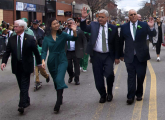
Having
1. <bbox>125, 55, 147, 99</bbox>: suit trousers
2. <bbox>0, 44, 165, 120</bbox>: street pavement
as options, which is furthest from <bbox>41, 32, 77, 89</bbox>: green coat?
<bbox>125, 55, 147, 99</bbox>: suit trousers

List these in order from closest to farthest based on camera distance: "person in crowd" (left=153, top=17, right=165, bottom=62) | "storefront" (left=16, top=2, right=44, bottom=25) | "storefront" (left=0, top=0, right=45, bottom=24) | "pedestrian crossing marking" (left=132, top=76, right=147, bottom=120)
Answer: "pedestrian crossing marking" (left=132, top=76, right=147, bottom=120) → "person in crowd" (left=153, top=17, right=165, bottom=62) → "storefront" (left=0, top=0, right=45, bottom=24) → "storefront" (left=16, top=2, right=44, bottom=25)

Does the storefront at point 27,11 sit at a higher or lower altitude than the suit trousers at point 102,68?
higher

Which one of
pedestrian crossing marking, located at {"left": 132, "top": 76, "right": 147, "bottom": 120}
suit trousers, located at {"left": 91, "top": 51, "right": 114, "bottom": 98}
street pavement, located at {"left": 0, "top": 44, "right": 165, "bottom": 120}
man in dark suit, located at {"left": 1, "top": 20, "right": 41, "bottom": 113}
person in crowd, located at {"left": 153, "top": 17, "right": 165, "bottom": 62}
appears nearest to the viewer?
pedestrian crossing marking, located at {"left": 132, "top": 76, "right": 147, "bottom": 120}

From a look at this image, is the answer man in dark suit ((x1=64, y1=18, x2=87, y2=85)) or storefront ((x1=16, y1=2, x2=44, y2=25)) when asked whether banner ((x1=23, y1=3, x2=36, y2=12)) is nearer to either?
storefront ((x1=16, y1=2, x2=44, y2=25))

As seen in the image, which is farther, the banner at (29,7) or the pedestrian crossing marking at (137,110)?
the banner at (29,7)

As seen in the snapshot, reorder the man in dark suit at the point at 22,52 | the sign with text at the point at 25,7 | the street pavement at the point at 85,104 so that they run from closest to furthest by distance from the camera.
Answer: the street pavement at the point at 85,104 < the man in dark suit at the point at 22,52 < the sign with text at the point at 25,7

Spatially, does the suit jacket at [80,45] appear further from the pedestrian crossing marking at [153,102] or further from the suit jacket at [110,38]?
the suit jacket at [110,38]

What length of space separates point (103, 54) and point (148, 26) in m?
1.09

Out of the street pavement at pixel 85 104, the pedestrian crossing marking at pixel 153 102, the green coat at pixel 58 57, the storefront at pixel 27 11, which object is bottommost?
the street pavement at pixel 85 104

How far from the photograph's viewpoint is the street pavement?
220 inches

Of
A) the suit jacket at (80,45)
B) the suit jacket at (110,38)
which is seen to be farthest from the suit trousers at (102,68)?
the suit jacket at (80,45)

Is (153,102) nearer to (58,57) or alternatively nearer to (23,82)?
(58,57)

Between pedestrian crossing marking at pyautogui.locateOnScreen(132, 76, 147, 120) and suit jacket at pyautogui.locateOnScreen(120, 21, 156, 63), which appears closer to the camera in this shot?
pedestrian crossing marking at pyautogui.locateOnScreen(132, 76, 147, 120)

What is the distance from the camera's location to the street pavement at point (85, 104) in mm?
5586
